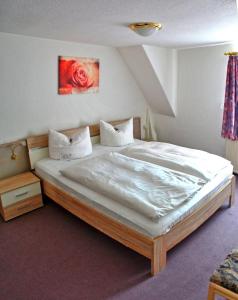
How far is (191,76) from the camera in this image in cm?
410

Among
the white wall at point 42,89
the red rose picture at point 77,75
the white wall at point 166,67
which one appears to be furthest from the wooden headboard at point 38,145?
the white wall at point 166,67

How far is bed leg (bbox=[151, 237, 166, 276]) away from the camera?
74.5 inches

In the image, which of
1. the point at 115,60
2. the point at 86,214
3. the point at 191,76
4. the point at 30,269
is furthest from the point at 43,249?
the point at 191,76

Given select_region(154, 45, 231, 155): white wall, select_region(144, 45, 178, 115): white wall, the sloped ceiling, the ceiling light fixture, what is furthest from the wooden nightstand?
select_region(154, 45, 231, 155): white wall

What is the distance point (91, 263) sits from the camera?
213 centimetres

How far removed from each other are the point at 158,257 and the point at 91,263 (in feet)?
1.99

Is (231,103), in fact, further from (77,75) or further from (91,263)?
(91,263)

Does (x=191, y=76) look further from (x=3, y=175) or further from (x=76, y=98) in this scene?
(x=3, y=175)

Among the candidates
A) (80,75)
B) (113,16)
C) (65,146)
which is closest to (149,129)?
(80,75)

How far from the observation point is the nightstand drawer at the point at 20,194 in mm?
2666

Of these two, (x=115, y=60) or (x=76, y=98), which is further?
(x=115, y=60)

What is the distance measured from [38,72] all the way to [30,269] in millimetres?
2314

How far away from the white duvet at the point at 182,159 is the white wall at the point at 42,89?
102 cm

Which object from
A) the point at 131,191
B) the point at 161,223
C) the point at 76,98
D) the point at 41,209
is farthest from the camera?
the point at 76,98
